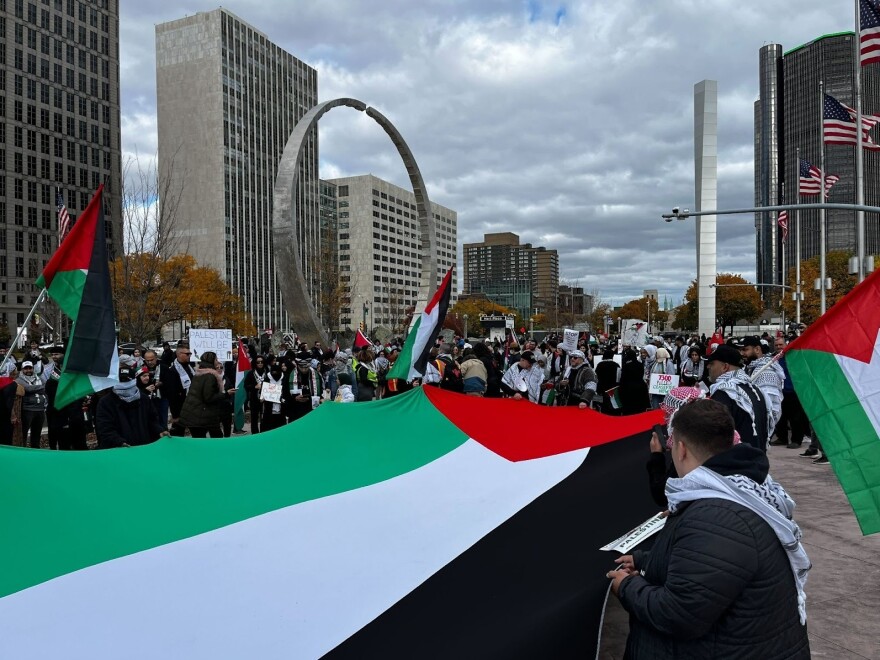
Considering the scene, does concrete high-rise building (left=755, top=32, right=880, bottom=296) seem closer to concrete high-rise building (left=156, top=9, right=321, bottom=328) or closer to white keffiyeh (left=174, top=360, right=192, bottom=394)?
white keffiyeh (left=174, top=360, right=192, bottom=394)

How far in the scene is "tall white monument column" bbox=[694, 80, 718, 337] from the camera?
46688 mm

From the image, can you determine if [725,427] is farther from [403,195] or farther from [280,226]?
[403,195]

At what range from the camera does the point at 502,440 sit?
613 cm

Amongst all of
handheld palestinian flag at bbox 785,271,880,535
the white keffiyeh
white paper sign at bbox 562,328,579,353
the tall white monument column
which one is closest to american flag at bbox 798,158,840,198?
the tall white monument column

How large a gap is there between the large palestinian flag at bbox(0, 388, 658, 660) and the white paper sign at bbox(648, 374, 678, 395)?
8382 mm

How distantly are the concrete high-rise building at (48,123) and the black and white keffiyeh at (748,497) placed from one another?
98215 millimetres

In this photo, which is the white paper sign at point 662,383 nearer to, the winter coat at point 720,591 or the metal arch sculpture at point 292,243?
the winter coat at point 720,591

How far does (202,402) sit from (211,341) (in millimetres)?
6844

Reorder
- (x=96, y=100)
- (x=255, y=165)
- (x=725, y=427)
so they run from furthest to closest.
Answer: (x=255, y=165) → (x=96, y=100) → (x=725, y=427)

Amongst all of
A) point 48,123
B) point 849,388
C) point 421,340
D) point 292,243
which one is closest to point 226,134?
point 48,123

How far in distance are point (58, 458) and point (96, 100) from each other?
124494 mm

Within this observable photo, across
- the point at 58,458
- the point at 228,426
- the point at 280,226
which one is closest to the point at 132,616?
the point at 58,458

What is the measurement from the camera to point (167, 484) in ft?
12.9

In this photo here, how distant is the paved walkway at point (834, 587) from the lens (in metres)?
4.81
